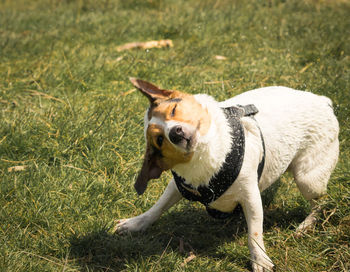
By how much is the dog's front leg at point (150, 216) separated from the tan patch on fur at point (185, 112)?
0.79 meters

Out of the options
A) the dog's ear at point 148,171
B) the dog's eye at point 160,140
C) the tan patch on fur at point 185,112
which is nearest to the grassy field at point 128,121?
the dog's ear at point 148,171

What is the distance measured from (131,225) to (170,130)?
45.9 inches

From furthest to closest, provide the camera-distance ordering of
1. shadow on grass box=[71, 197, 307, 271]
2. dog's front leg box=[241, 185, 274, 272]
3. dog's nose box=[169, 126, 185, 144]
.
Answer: shadow on grass box=[71, 197, 307, 271] → dog's front leg box=[241, 185, 274, 272] → dog's nose box=[169, 126, 185, 144]

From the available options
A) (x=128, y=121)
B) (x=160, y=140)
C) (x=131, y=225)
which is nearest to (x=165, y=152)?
(x=160, y=140)

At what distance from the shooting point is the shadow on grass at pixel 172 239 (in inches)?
110

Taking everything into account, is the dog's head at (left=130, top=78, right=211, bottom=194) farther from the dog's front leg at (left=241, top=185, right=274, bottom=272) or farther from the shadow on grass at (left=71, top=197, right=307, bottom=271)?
the shadow on grass at (left=71, top=197, right=307, bottom=271)

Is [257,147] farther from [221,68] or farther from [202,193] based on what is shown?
[221,68]

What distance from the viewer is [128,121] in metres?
4.07

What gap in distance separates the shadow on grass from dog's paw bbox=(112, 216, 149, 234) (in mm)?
47

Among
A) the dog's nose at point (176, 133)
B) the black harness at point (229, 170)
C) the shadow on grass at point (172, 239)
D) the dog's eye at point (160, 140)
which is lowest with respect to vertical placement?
the shadow on grass at point (172, 239)

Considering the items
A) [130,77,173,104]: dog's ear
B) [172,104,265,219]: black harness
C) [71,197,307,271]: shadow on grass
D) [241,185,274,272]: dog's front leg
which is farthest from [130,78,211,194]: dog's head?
[71,197,307,271]: shadow on grass

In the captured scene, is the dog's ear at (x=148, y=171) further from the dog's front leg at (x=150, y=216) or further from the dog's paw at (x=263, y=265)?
the dog's paw at (x=263, y=265)

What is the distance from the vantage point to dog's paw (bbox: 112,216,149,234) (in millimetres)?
3035

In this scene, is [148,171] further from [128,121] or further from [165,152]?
[128,121]
